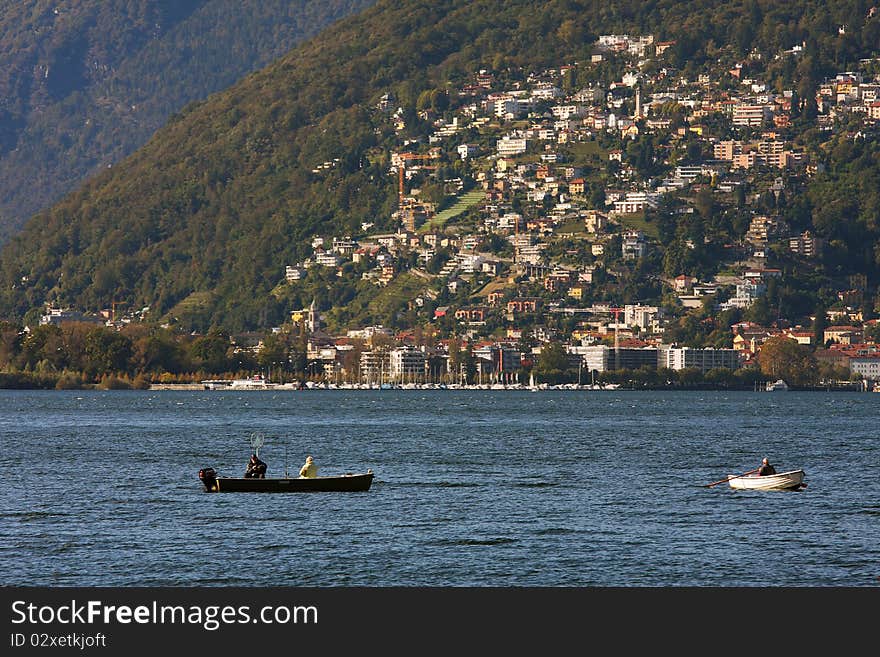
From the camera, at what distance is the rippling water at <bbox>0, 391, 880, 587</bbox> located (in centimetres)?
4856

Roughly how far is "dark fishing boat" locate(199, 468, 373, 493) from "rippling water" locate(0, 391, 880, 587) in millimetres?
466

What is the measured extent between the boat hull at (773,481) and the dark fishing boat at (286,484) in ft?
47.9

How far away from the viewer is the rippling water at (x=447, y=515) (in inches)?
1912

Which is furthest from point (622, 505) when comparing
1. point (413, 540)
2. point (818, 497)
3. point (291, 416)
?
point (291, 416)

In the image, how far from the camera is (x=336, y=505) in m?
63.3

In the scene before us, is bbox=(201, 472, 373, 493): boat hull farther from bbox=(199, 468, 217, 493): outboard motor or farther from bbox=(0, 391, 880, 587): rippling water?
bbox=(0, 391, 880, 587): rippling water

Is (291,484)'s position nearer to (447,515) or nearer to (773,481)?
(447,515)
